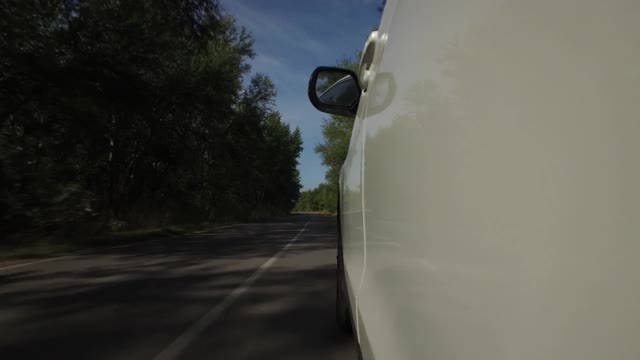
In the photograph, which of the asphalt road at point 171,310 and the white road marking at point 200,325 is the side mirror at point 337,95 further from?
the white road marking at point 200,325

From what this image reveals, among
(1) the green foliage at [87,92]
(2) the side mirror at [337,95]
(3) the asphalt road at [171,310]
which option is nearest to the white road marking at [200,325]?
(3) the asphalt road at [171,310]

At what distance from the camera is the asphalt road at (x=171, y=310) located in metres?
4.41

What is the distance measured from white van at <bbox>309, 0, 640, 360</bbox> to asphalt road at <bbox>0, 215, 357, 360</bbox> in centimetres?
310

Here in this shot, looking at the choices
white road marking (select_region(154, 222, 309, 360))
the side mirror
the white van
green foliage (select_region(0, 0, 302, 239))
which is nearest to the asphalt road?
white road marking (select_region(154, 222, 309, 360))

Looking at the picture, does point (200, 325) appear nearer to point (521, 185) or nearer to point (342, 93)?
point (342, 93)

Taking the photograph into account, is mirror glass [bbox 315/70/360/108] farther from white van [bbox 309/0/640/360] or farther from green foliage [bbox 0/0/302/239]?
green foliage [bbox 0/0/302/239]

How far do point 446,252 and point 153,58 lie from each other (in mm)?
17562

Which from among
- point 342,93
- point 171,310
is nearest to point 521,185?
point 342,93

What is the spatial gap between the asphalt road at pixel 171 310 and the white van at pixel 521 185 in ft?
10.2

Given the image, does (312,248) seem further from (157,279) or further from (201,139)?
(201,139)

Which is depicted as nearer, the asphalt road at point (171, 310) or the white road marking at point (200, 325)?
the white road marking at point (200, 325)

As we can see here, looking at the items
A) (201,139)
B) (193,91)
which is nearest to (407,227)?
(193,91)

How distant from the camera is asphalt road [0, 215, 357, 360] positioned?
4.41 metres

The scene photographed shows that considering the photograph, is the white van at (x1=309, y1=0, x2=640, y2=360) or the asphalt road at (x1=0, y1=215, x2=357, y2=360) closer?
the white van at (x1=309, y1=0, x2=640, y2=360)
